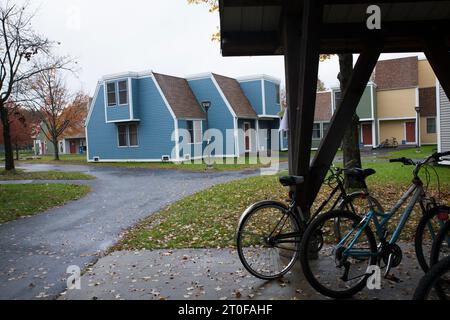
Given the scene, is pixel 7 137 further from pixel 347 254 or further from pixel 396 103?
pixel 396 103

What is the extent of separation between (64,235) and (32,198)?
15.7 ft

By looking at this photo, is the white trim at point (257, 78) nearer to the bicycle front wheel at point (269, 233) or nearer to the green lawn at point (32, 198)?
the green lawn at point (32, 198)

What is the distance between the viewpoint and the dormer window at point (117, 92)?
2698cm

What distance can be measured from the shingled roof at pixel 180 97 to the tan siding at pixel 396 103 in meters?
17.0

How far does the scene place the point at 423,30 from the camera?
4926 mm

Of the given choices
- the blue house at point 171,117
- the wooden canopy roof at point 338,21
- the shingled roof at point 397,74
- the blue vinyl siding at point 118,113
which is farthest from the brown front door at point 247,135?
the wooden canopy roof at point 338,21

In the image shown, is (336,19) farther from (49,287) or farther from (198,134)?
(198,134)

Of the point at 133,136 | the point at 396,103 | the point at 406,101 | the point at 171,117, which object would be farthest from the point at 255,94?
the point at 406,101

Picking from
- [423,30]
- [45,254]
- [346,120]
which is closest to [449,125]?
[423,30]

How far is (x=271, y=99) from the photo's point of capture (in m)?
31.6

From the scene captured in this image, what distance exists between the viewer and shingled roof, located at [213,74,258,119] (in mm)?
27938

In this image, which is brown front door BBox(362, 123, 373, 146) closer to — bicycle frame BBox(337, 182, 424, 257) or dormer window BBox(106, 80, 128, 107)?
dormer window BBox(106, 80, 128, 107)

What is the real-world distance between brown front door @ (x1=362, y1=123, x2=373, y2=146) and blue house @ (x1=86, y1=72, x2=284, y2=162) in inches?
403

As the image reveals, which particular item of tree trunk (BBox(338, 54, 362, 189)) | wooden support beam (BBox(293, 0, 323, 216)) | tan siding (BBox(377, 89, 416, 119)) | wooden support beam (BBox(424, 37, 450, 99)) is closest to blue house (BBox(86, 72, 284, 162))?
tan siding (BBox(377, 89, 416, 119))
